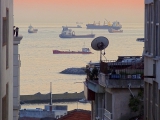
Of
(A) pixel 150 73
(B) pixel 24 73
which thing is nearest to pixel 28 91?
(B) pixel 24 73

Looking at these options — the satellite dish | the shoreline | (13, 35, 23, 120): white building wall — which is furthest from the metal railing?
the shoreline

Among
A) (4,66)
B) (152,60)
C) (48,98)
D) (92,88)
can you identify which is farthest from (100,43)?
(48,98)

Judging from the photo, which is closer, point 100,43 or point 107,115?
point 107,115

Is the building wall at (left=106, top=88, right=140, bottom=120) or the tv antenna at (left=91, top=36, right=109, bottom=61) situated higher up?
the tv antenna at (left=91, top=36, right=109, bottom=61)

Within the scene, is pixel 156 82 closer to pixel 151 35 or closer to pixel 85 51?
pixel 151 35

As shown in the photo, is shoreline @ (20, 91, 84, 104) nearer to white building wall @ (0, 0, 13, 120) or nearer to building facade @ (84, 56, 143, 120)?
building facade @ (84, 56, 143, 120)

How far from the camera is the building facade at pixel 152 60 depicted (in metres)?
13.5

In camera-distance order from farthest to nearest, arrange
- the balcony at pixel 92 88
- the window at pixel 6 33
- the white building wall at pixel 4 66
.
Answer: the balcony at pixel 92 88, the window at pixel 6 33, the white building wall at pixel 4 66

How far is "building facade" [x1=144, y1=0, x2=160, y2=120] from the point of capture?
13547 mm

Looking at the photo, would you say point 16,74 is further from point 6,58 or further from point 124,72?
point 6,58

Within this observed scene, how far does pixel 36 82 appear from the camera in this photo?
103 metres

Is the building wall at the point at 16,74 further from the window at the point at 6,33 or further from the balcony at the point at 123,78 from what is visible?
the window at the point at 6,33

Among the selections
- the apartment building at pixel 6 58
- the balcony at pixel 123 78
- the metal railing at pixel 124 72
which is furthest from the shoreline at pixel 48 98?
the apartment building at pixel 6 58

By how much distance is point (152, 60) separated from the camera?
14016 millimetres
